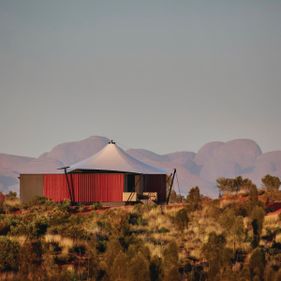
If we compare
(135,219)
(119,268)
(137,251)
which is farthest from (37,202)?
(119,268)

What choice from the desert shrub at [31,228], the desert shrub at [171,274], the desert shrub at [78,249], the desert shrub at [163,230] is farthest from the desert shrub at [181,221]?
the desert shrub at [171,274]

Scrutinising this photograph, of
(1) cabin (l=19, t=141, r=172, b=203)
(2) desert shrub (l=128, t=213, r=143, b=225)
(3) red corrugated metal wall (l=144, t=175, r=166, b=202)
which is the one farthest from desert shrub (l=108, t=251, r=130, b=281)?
(3) red corrugated metal wall (l=144, t=175, r=166, b=202)

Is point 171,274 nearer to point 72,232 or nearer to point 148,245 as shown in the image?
point 148,245

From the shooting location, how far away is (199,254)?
22438 mm

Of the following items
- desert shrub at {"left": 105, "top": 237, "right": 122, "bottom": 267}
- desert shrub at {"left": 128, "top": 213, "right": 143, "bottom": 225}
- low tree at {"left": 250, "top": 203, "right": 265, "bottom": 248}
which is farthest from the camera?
desert shrub at {"left": 128, "top": 213, "right": 143, "bottom": 225}

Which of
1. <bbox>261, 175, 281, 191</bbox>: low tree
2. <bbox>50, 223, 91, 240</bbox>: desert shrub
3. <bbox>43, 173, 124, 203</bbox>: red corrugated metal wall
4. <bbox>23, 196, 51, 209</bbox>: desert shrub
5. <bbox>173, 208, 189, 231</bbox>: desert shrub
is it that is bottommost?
<bbox>50, 223, 91, 240</bbox>: desert shrub

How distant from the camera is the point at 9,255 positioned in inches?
794

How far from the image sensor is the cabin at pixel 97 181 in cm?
4006

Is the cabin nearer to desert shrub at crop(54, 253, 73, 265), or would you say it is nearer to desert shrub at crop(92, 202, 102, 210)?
desert shrub at crop(92, 202, 102, 210)

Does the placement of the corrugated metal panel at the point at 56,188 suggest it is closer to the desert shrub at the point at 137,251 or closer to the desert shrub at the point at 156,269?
the desert shrub at the point at 137,251

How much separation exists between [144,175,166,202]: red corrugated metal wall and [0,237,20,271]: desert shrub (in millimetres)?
23559

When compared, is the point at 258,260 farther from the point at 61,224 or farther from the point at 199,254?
the point at 61,224

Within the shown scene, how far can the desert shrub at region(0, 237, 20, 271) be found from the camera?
65.1 ft

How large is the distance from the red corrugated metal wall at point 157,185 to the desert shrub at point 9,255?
23.6 metres
